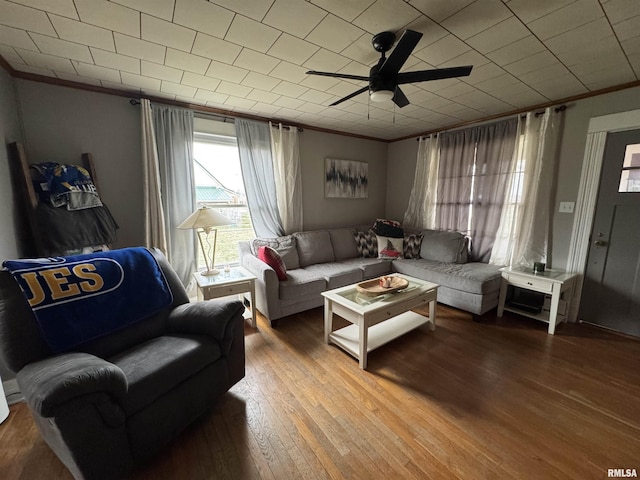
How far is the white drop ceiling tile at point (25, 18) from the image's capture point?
134cm

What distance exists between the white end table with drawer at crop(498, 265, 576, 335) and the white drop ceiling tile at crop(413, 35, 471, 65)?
220cm

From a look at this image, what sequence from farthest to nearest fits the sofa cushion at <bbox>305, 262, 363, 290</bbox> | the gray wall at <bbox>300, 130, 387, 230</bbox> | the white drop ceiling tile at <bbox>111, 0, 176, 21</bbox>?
the gray wall at <bbox>300, 130, 387, 230</bbox>, the sofa cushion at <bbox>305, 262, 363, 290</bbox>, the white drop ceiling tile at <bbox>111, 0, 176, 21</bbox>

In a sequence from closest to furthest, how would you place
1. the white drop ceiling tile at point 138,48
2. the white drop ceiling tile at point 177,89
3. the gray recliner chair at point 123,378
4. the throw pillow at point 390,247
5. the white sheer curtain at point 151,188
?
the gray recliner chair at point 123,378, the white drop ceiling tile at point 138,48, the white drop ceiling tile at point 177,89, the white sheer curtain at point 151,188, the throw pillow at point 390,247

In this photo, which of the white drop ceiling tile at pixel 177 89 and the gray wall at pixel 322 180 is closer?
the white drop ceiling tile at pixel 177 89

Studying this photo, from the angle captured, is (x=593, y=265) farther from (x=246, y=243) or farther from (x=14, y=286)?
(x=14, y=286)

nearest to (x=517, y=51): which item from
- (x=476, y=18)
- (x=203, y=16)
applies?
(x=476, y=18)

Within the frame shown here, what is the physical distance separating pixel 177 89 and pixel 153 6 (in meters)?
1.16

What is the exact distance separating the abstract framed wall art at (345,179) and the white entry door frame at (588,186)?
102 inches

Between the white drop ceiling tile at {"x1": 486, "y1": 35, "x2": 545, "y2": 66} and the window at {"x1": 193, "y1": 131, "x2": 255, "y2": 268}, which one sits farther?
the window at {"x1": 193, "y1": 131, "x2": 255, "y2": 268}

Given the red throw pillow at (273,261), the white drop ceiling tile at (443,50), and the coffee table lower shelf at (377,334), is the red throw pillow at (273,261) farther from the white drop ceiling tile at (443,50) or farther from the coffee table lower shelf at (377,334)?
the white drop ceiling tile at (443,50)

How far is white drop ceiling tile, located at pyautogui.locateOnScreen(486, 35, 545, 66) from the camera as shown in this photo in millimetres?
1646

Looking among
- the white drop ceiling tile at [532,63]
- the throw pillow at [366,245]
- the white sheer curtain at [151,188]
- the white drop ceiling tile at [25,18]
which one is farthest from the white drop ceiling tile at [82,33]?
the throw pillow at [366,245]

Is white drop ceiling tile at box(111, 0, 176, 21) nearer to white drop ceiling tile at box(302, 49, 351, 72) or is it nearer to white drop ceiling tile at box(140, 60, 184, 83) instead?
white drop ceiling tile at box(140, 60, 184, 83)

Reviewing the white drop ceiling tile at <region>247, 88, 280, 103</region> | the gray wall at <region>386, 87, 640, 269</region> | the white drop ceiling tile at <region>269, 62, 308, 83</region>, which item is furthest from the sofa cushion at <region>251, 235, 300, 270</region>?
the gray wall at <region>386, 87, 640, 269</region>
